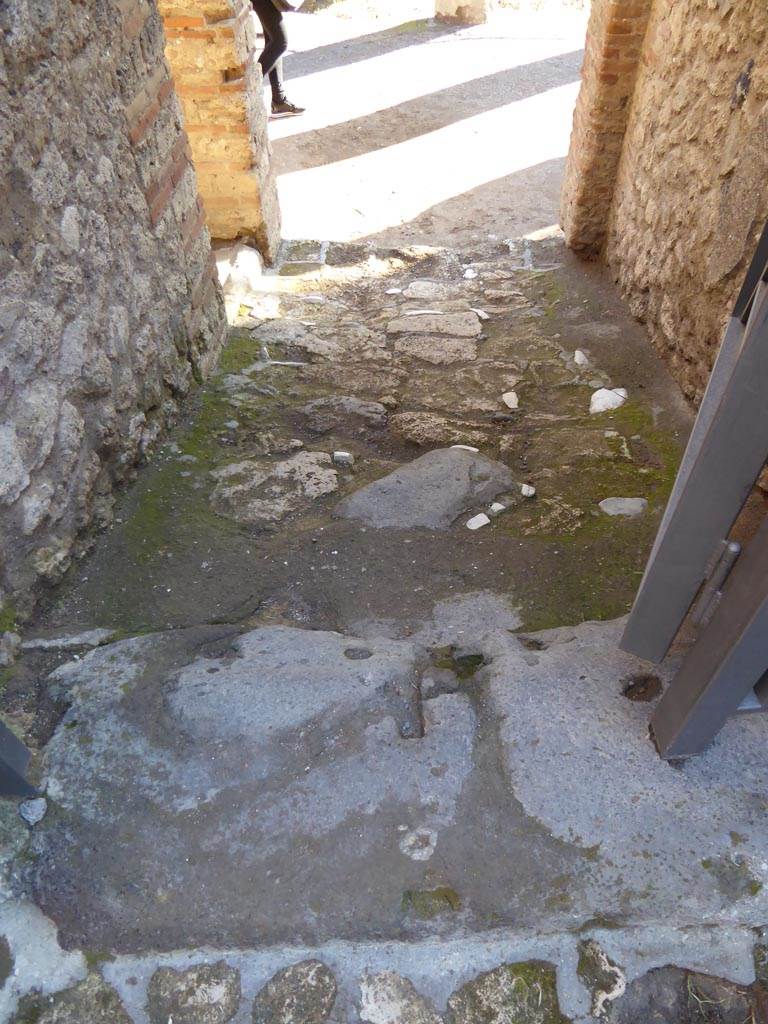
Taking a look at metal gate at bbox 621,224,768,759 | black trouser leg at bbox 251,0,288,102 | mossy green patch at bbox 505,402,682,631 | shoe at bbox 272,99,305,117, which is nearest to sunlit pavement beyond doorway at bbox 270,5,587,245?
shoe at bbox 272,99,305,117

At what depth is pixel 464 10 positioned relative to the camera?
9227 millimetres

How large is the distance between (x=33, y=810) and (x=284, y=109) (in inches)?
292

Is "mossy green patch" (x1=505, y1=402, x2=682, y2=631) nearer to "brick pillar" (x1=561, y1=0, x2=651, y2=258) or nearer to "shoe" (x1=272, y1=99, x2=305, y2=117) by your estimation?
"brick pillar" (x1=561, y1=0, x2=651, y2=258)

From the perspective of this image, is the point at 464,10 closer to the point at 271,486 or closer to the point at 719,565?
the point at 271,486

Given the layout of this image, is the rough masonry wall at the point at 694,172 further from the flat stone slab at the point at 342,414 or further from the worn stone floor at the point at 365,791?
the flat stone slab at the point at 342,414

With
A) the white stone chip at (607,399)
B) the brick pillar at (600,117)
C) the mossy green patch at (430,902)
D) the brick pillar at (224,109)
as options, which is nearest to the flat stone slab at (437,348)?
the white stone chip at (607,399)

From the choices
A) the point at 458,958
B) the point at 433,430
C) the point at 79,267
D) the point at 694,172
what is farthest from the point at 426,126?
the point at 458,958

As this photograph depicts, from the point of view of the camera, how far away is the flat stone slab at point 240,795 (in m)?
1.29

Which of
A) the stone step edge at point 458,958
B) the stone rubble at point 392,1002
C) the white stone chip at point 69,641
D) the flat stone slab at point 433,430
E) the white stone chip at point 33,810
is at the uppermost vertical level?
the white stone chip at point 33,810

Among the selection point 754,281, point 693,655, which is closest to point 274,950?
point 693,655

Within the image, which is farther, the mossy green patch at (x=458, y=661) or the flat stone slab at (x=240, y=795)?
the mossy green patch at (x=458, y=661)

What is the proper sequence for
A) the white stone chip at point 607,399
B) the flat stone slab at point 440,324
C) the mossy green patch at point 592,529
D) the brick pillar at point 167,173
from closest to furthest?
the mossy green patch at point 592,529 < the brick pillar at point 167,173 < the white stone chip at point 607,399 < the flat stone slab at point 440,324

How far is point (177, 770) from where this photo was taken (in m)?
1.45

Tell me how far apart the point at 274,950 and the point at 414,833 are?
1.01ft
